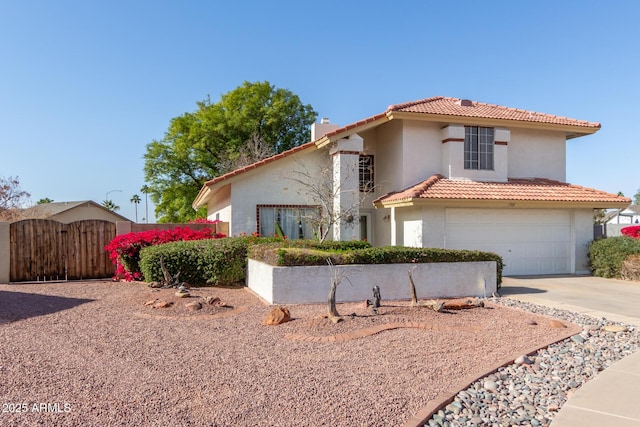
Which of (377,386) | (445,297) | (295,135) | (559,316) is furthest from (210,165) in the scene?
(377,386)

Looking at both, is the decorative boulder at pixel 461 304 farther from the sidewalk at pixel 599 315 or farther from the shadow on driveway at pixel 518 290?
the shadow on driveway at pixel 518 290

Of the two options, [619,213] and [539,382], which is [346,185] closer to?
[539,382]

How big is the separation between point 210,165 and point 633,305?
103ft

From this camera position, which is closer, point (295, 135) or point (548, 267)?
point (548, 267)

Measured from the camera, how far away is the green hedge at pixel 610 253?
15148mm

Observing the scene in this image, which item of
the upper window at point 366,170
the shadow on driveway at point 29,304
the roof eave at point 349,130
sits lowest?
the shadow on driveway at point 29,304

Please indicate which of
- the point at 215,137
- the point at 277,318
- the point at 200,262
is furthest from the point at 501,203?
the point at 215,137

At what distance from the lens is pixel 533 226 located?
1652 centimetres

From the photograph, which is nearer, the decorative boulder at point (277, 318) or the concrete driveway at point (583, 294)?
the decorative boulder at point (277, 318)

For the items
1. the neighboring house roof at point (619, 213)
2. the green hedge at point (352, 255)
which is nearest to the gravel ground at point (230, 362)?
the green hedge at point (352, 255)

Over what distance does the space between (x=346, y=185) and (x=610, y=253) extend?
9.35m

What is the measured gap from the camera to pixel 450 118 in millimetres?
16438

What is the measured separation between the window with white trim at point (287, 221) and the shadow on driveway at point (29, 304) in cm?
660

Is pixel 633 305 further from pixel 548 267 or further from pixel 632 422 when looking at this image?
pixel 632 422
